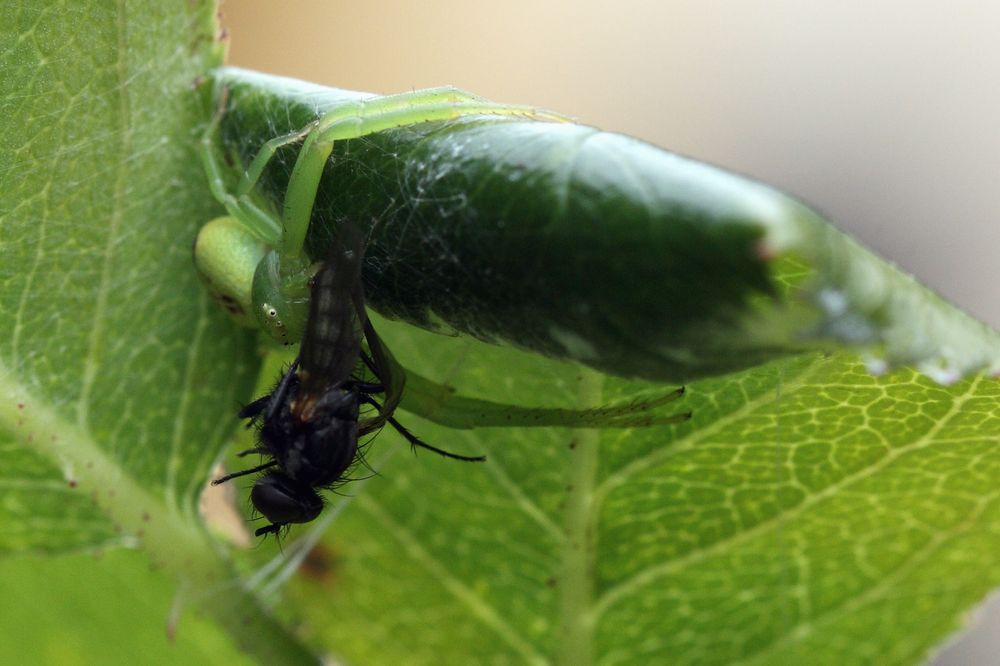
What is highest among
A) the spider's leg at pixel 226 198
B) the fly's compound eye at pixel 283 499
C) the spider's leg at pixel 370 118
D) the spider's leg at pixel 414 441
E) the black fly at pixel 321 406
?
the spider's leg at pixel 370 118

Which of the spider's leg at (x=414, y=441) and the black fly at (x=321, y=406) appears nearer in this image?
the black fly at (x=321, y=406)

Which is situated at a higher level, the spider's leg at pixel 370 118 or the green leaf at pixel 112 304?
the spider's leg at pixel 370 118

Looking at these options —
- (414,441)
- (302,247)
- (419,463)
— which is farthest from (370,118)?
(419,463)

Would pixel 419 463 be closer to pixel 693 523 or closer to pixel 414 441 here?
pixel 414 441

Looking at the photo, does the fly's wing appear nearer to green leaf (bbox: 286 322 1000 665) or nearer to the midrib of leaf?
green leaf (bbox: 286 322 1000 665)

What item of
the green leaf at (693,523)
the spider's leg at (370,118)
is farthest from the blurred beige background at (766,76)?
the spider's leg at (370,118)

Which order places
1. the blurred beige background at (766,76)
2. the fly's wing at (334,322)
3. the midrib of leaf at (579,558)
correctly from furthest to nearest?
the blurred beige background at (766,76)
the midrib of leaf at (579,558)
the fly's wing at (334,322)

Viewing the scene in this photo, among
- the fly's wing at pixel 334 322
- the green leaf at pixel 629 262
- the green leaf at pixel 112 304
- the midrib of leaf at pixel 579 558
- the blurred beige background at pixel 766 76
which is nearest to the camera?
the green leaf at pixel 629 262

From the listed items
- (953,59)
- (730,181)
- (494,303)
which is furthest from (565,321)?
(953,59)

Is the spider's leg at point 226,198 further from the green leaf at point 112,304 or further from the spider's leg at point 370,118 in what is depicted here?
the spider's leg at point 370,118
